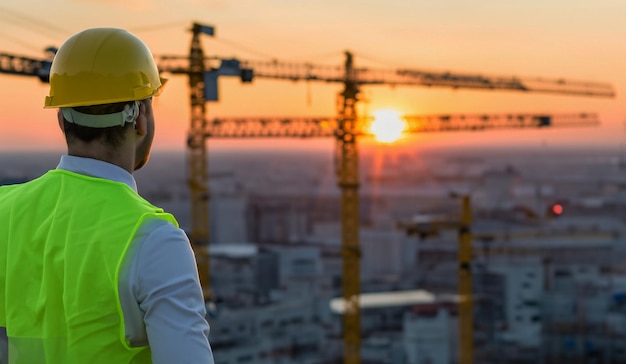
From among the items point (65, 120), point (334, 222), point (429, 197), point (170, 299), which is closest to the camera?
point (170, 299)

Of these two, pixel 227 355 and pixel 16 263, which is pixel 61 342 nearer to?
pixel 16 263

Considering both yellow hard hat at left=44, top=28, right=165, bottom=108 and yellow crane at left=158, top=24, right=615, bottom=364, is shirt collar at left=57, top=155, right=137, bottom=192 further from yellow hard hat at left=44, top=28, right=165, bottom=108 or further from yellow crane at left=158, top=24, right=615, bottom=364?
yellow crane at left=158, top=24, right=615, bottom=364

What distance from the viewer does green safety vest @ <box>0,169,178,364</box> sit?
1.98ft

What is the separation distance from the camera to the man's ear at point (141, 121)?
26.5 inches

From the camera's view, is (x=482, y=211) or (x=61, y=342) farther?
(x=482, y=211)

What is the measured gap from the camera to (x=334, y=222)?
3192 centimetres

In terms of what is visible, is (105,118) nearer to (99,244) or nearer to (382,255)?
(99,244)

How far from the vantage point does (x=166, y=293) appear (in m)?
0.57

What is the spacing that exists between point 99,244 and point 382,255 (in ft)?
85.2

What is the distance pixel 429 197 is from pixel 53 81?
116ft

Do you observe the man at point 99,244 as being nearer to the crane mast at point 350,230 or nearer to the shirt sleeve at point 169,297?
the shirt sleeve at point 169,297

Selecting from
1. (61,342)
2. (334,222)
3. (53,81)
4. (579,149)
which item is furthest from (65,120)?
(579,149)

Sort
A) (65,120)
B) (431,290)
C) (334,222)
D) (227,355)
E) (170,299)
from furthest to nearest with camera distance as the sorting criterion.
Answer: (334,222) < (431,290) < (227,355) < (65,120) < (170,299)

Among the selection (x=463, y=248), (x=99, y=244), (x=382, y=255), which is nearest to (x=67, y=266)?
(x=99, y=244)
